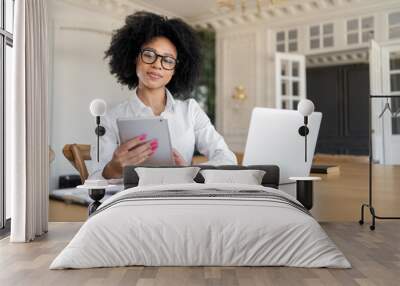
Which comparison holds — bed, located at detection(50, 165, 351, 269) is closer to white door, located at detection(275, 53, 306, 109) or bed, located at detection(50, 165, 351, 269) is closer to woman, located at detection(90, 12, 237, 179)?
woman, located at detection(90, 12, 237, 179)

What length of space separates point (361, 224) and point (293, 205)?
6.00 feet

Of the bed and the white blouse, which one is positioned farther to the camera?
the white blouse

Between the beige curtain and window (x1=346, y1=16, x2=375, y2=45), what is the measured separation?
4.98 m

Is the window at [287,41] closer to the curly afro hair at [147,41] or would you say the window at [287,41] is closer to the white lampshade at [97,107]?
the curly afro hair at [147,41]

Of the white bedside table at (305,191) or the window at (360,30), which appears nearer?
the white bedside table at (305,191)

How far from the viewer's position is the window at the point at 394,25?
281 inches

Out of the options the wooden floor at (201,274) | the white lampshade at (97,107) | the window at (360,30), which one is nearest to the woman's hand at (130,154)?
the white lampshade at (97,107)

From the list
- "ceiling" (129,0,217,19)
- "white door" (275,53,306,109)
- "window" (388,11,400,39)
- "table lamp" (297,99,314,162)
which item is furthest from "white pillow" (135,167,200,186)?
"window" (388,11,400,39)

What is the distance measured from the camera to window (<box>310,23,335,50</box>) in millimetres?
7633

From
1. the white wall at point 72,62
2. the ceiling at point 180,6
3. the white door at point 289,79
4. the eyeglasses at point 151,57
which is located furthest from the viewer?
the white door at point 289,79

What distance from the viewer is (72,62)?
610 centimetres

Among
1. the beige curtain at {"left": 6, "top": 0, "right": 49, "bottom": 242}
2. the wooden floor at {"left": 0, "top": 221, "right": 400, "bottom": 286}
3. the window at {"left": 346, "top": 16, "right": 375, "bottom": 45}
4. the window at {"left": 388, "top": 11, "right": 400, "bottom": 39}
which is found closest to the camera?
the wooden floor at {"left": 0, "top": 221, "right": 400, "bottom": 286}

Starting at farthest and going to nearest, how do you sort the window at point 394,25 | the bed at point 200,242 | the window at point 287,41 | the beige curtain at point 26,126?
the window at point 287,41, the window at point 394,25, the beige curtain at point 26,126, the bed at point 200,242

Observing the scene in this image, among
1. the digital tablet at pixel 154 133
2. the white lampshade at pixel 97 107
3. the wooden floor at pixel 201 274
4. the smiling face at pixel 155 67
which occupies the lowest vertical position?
the wooden floor at pixel 201 274
